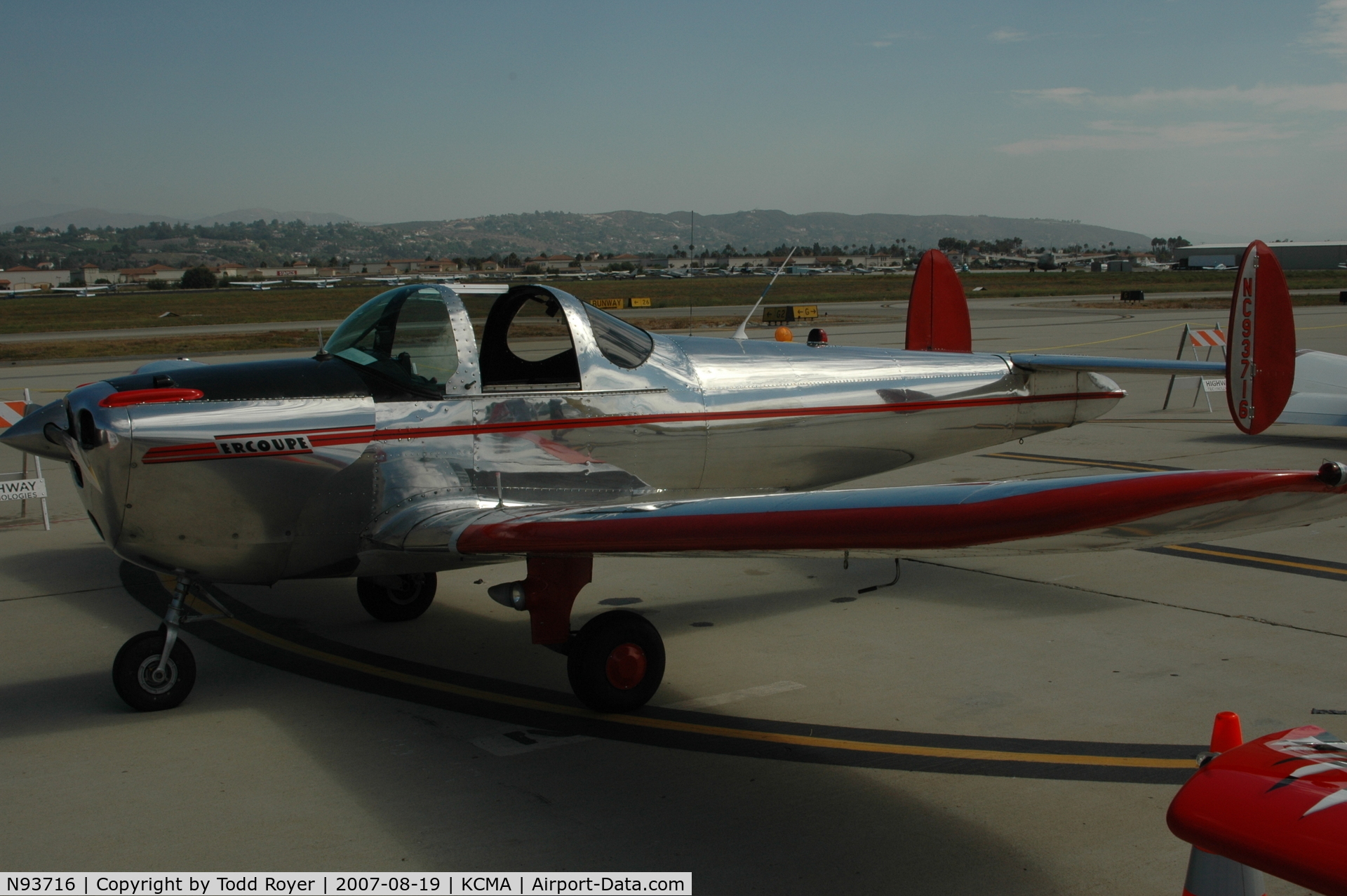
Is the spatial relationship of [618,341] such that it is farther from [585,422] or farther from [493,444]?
[493,444]

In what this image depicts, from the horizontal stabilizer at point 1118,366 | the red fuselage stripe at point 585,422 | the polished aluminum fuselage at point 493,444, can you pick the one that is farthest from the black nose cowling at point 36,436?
the horizontal stabilizer at point 1118,366

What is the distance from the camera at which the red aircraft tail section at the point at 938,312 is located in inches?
353

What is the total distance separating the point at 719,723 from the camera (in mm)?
5117

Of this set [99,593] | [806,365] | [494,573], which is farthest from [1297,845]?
[99,593]

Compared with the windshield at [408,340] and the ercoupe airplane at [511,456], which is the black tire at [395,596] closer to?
the ercoupe airplane at [511,456]

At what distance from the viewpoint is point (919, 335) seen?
903cm

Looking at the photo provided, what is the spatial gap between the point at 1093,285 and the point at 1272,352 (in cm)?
7459

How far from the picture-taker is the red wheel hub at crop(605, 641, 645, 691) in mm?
5215

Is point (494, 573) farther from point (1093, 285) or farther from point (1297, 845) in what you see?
point (1093, 285)

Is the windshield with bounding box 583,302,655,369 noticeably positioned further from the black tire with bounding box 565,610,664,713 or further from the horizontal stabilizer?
the horizontal stabilizer

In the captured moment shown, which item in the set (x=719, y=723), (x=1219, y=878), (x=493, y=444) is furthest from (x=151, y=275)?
(x=1219, y=878)

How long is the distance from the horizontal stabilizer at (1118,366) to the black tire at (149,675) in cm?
572

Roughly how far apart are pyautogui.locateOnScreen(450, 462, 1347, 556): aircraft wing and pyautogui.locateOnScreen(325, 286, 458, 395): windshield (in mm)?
1641

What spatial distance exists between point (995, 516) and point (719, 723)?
2166 mm
